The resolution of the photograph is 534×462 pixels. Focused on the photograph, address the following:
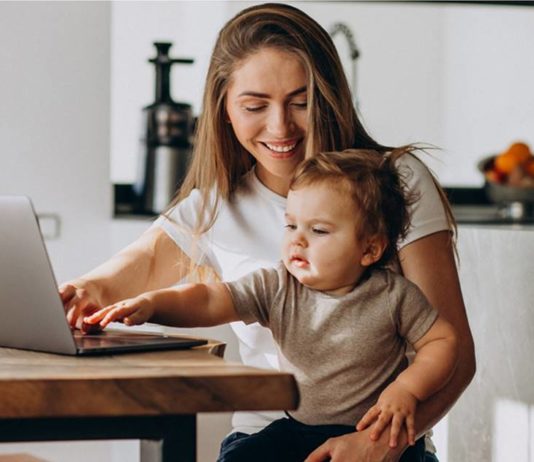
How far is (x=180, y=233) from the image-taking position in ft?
6.97

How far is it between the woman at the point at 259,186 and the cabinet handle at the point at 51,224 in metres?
1.09

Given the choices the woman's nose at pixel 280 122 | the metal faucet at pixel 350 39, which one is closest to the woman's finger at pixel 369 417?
the woman's nose at pixel 280 122

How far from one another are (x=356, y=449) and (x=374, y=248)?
1.01 feet

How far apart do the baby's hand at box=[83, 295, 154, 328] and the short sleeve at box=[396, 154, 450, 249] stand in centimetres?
49

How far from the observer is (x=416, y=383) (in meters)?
1.58

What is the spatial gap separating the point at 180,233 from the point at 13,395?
3.41 ft

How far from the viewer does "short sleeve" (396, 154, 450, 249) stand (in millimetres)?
1859

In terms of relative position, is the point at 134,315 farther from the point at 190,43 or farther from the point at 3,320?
the point at 190,43

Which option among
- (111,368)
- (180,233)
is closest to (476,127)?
(180,233)

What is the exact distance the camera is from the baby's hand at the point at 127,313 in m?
1.49

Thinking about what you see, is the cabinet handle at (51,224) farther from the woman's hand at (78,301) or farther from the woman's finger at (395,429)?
the woman's finger at (395,429)

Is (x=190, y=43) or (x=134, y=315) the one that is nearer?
(x=134, y=315)

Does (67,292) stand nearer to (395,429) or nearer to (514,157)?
(395,429)

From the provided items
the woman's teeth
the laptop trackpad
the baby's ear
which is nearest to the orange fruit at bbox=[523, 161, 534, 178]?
the woman's teeth
